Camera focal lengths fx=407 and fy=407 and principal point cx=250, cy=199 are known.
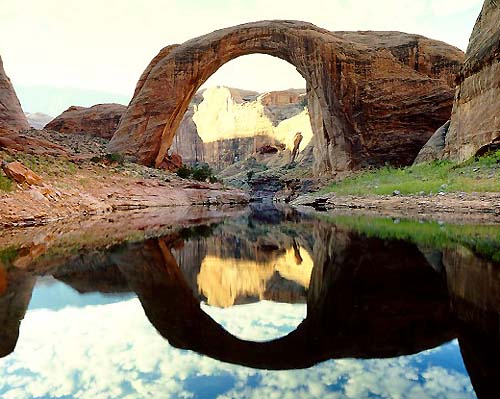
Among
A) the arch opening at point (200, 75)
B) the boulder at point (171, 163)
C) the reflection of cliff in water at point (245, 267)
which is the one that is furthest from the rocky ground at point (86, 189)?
the reflection of cliff in water at point (245, 267)

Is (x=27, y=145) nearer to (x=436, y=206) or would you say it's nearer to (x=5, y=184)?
(x=5, y=184)

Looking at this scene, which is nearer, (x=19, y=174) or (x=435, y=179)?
(x=19, y=174)

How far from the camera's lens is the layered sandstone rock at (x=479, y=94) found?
60.0ft

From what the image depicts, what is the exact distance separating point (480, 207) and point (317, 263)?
9.63 metres

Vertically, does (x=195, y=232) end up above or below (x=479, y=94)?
below

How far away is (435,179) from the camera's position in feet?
61.5

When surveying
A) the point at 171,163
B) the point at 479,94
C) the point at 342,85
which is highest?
the point at 342,85

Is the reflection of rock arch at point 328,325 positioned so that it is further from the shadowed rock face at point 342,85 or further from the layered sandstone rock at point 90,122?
the layered sandstone rock at point 90,122

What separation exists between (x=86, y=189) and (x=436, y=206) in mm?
15747

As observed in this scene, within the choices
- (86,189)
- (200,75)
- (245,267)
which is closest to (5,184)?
(86,189)

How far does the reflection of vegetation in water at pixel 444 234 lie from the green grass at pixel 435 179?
5.02 m

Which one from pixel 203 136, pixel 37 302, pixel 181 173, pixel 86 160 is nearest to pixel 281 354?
pixel 37 302

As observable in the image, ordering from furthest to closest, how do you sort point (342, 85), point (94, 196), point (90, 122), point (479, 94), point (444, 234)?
point (90, 122)
point (342, 85)
point (94, 196)
point (479, 94)
point (444, 234)

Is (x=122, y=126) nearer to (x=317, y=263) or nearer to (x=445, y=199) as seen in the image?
(x=445, y=199)
